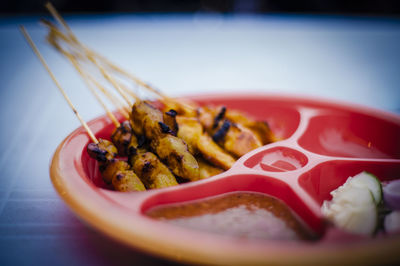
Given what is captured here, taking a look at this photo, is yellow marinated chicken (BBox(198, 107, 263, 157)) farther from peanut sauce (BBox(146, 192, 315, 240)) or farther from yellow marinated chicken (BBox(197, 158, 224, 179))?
peanut sauce (BBox(146, 192, 315, 240))

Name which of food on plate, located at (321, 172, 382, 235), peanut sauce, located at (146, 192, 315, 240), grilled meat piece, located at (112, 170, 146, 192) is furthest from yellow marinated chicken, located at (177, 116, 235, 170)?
food on plate, located at (321, 172, 382, 235)

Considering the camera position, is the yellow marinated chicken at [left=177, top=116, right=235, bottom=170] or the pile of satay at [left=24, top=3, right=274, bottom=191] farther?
the yellow marinated chicken at [left=177, top=116, right=235, bottom=170]

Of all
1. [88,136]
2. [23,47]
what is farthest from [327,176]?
[23,47]

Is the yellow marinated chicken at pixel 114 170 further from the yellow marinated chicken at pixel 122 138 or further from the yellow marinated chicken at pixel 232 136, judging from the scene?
the yellow marinated chicken at pixel 232 136

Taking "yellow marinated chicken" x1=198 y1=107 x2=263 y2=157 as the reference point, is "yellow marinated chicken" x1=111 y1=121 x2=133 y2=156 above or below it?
above

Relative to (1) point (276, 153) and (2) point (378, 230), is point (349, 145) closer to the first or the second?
(1) point (276, 153)

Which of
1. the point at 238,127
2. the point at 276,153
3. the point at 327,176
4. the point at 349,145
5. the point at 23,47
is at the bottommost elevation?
the point at 349,145
